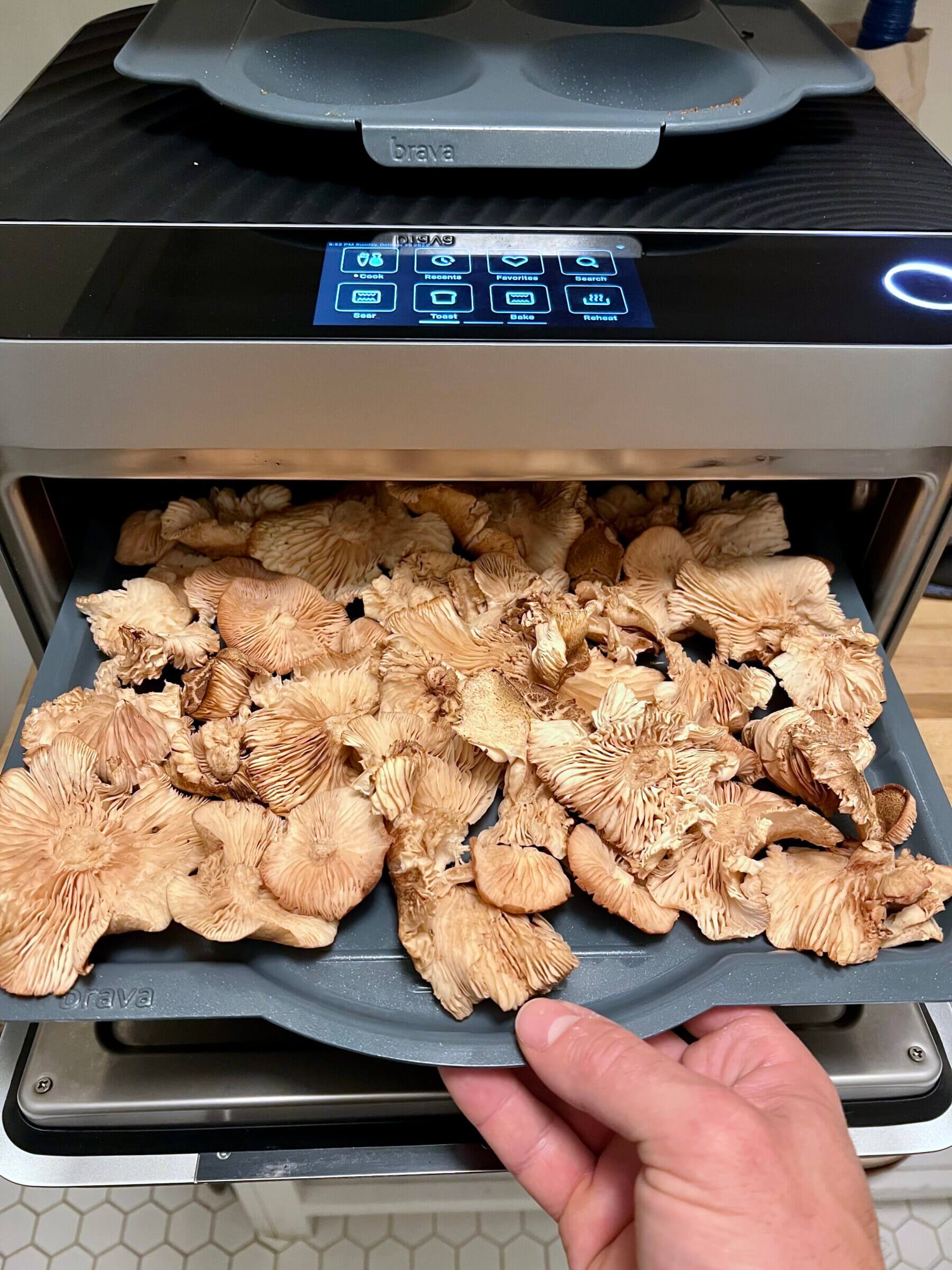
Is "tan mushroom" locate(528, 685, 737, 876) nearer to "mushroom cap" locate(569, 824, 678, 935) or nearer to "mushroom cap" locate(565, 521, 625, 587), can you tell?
"mushroom cap" locate(569, 824, 678, 935)

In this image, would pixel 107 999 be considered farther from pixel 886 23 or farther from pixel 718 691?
pixel 886 23

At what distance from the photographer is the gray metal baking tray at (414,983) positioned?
1.73ft

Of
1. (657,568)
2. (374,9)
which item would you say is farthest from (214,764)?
(374,9)

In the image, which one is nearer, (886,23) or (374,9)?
(374,9)

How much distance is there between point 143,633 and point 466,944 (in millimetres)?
333

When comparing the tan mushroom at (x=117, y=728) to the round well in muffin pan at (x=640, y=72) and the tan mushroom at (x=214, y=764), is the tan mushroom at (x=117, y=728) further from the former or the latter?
the round well in muffin pan at (x=640, y=72)

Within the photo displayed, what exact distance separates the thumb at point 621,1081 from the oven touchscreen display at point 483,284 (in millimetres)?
406

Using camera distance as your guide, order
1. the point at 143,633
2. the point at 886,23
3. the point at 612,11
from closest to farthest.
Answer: the point at 143,633 → the point at 612,11 → the point at 886,23

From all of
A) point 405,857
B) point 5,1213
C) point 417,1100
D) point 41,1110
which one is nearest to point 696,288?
point 405,857

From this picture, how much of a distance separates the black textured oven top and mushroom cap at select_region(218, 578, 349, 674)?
0.88 feet

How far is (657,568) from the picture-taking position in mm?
768

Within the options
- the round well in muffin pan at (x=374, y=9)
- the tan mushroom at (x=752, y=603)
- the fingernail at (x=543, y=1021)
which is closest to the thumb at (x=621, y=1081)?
the fingernail at (x=543, y=1021)

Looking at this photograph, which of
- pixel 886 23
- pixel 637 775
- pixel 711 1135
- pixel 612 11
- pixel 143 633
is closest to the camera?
pixel 711 1135

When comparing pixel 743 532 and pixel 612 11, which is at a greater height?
pixel 612 11
